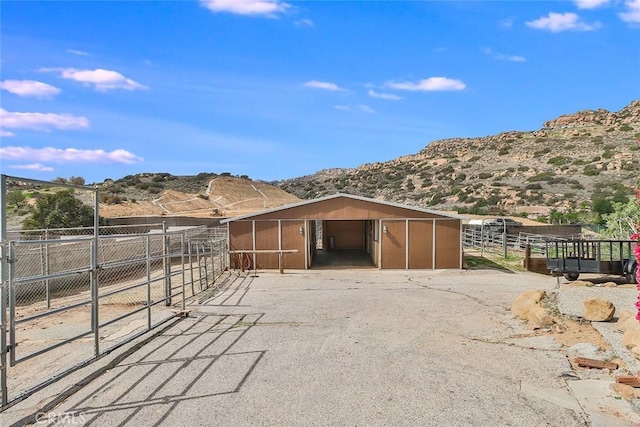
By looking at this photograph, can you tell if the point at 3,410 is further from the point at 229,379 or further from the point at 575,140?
the point at 575,140

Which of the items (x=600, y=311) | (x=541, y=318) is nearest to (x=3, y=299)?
(x=541, y=318)

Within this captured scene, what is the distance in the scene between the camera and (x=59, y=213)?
28.2 meters

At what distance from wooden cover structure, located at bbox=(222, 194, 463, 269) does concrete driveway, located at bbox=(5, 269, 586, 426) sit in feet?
34.0

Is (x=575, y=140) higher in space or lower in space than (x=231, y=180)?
higher

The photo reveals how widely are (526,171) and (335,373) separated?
212 feet

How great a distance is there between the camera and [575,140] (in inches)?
2876

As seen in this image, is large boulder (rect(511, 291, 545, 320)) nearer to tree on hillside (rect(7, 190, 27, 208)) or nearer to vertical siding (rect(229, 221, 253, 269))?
vertical siding (rect(229, 221, 253, 269))

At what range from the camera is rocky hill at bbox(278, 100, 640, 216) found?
52.3 metres

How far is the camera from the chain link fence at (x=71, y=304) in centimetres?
494

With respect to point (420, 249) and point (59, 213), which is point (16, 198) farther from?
point (420, 249)

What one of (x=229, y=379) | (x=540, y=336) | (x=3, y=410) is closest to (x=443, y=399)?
(x=229, y=379)

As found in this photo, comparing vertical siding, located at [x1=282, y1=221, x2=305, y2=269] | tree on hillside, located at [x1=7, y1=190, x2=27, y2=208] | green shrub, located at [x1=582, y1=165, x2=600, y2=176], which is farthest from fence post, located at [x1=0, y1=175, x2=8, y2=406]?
green shrub, located at [x1=582, y1=165, x2=600, y2=176]

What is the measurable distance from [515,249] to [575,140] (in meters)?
53.2

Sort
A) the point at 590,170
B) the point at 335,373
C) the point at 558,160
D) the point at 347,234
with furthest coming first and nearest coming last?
1. the point at 558,160
2. the point at 590,170
3. the point at 347,234
4. the point at 335,373
